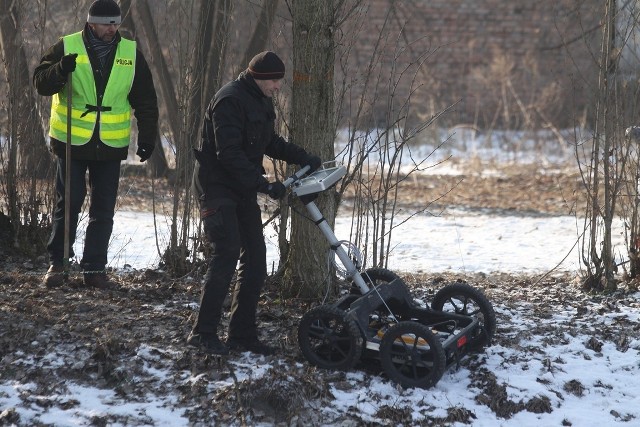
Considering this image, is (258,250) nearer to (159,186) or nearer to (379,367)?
(379,367)

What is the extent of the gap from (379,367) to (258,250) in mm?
967

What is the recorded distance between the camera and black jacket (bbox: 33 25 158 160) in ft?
19.4

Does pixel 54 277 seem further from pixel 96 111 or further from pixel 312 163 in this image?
pixel 312 163

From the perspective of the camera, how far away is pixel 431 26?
19.3 m

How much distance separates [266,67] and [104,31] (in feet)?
4.92

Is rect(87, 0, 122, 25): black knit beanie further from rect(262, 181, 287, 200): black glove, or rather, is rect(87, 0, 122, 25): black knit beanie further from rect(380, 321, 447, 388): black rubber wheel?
rect(380, 321, 447, 388): black rubber wheel

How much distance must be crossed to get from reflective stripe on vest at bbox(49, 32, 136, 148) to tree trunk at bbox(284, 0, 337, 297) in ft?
3.70

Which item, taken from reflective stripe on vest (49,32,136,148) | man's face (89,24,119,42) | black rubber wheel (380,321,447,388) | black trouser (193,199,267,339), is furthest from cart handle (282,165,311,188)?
man's face (89,24,119,42)

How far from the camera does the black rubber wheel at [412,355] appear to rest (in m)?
4.85

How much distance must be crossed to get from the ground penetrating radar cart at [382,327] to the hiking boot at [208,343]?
0.45 metres

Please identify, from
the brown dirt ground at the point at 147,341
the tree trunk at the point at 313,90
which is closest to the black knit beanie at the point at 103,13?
the tree trunk at the point at 313,90

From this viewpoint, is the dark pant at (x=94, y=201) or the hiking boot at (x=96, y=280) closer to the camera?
the dark pant at (x=94, y=201)

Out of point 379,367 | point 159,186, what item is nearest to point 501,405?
point 379,367

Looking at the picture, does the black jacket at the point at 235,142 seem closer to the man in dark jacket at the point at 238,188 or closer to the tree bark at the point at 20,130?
the man in dark jacket at the point at 238,188
